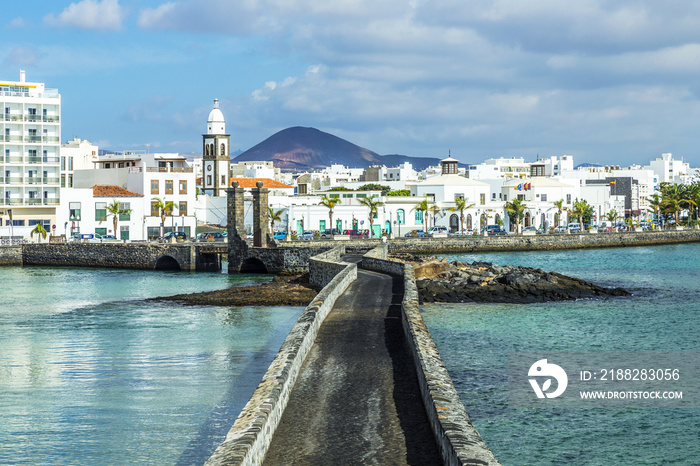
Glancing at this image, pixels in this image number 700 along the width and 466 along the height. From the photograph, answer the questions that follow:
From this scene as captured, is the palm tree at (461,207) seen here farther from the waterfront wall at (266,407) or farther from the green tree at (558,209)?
the waterfront wall at (266,407)

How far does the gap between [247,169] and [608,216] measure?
68444 mm

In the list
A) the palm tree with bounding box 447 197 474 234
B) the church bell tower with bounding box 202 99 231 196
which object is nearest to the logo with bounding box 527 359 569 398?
the palm tree with bounding box 447 197 474 234

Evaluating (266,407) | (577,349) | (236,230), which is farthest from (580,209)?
(266,407)

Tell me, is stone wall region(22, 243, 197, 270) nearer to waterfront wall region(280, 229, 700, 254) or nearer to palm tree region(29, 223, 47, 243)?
palm tree region(29, 223, 47, 243)

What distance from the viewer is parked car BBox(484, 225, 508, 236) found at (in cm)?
10024

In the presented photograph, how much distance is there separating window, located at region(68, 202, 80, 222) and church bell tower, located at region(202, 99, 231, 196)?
103 feet

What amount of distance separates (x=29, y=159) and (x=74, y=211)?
7519 millimetres

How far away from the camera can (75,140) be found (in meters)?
121

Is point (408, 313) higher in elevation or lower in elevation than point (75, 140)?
lower

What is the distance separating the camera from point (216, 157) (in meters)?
119

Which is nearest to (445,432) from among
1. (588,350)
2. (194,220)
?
(588,350)

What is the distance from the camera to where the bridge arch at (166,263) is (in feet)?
230

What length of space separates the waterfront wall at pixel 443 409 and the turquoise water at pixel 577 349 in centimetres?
244

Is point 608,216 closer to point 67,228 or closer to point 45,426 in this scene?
point 67,228
